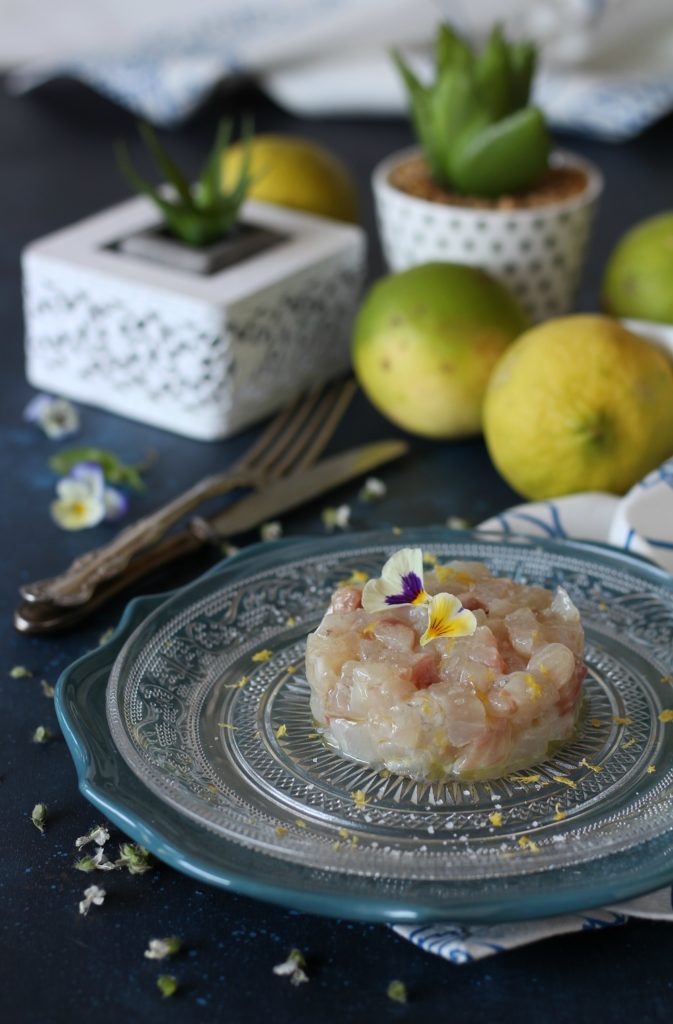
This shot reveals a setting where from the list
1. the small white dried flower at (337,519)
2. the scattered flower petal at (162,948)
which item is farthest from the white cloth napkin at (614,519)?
the scattered flower petal at (162,948)

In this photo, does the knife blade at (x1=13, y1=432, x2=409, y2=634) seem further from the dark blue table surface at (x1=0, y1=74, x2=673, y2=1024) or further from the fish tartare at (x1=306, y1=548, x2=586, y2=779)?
the fish tartare at (x1=306, y1=548, x2=586, y2=779)

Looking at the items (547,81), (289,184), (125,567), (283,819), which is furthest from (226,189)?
(283,819)

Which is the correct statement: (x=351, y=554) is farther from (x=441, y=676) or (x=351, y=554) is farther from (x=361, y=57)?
(x=361, y=57)

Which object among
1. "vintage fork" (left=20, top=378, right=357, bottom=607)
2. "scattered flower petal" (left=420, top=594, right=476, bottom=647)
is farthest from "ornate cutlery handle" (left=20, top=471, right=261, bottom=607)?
"scattered flower petal" (left=420, top=594, right=476, bottom=647)

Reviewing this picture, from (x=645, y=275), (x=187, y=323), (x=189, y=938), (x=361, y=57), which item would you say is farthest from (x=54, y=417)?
(x=361, y=57)

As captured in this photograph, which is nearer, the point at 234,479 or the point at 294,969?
the point at 294,969

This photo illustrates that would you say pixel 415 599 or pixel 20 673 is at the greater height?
pixel 415 599

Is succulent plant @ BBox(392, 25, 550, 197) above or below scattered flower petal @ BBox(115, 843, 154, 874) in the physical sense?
above
